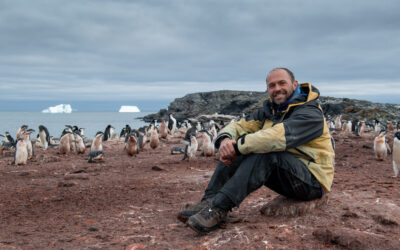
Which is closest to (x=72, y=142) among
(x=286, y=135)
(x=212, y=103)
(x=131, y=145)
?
(x=131, y=145)

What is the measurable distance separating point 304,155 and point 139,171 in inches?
236

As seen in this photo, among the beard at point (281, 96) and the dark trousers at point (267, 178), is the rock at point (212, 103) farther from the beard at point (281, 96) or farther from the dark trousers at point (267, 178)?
the dark trousers at point (267, 178)

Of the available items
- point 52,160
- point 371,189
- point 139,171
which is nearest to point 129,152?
point 52,160

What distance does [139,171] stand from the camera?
888 centimetres

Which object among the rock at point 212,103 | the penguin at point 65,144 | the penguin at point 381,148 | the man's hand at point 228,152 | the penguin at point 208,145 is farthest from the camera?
the rock at point 212,103

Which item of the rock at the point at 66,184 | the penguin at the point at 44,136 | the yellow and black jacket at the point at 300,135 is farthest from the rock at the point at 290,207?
the penguin at the point at 44,136

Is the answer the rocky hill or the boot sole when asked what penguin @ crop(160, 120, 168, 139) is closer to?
the boot sole

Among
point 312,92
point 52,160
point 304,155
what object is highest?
point 312,92

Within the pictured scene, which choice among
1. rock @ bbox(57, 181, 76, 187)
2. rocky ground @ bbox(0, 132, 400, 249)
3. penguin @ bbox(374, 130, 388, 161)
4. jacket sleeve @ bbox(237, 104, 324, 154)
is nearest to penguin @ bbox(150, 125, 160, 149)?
rocky ground @ bbox(0, 132, 400, 249)

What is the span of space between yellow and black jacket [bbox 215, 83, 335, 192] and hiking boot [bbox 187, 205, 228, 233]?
25.1 inches

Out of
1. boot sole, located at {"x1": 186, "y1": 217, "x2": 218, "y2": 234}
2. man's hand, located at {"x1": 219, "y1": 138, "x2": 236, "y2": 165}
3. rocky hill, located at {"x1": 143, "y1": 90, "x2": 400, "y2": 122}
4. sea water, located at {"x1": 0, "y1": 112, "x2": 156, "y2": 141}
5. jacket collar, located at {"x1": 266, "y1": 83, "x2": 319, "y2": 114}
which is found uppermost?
rocky hill, located at {"x1": 143, "y1": 90, "x2": 400, "y2": 122}

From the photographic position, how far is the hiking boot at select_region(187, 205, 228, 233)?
3.36 meters

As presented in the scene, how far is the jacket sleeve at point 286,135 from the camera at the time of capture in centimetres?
334

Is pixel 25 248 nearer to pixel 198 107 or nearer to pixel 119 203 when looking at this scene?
pixel 119 203
